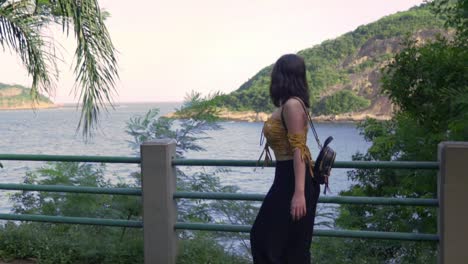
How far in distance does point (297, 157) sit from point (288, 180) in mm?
226

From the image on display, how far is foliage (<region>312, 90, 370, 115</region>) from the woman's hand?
22.0m

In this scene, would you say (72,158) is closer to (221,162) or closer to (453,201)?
(221,162)

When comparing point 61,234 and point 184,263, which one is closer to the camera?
point 184,263

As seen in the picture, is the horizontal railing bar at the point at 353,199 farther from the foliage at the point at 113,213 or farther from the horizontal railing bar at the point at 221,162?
the foliage at the point at 113,213

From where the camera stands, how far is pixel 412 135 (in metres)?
9.87

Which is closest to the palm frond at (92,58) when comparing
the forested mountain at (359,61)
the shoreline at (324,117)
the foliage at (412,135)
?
the foliage at (412,135)

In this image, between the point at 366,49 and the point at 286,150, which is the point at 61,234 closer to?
the point at 286,150

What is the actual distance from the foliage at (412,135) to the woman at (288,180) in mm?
1701

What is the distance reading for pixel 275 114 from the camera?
12.0 ft

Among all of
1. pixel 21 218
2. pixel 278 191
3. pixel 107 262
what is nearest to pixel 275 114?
pixel 278 191

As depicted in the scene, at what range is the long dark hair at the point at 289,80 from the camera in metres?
3.54

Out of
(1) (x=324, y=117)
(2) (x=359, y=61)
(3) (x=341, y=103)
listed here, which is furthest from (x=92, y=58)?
(2) (x=359, y=61)

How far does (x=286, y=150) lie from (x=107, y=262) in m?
2.55

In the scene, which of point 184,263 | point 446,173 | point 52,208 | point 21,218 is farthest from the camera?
point 52,208
